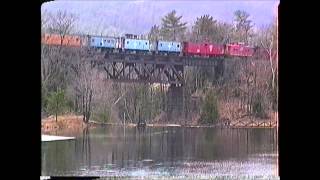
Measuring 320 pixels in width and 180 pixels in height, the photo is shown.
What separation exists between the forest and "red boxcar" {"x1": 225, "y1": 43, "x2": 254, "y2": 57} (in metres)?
0.18

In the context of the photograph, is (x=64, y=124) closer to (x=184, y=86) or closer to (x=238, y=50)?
(x=184, y=86)

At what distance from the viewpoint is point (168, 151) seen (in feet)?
50.0

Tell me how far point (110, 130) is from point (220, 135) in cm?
322

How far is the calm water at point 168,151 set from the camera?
13.8 meters

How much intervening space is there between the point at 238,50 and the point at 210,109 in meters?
1.86

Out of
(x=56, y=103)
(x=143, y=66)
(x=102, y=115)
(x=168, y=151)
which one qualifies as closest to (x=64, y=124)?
(x=56, y=103)

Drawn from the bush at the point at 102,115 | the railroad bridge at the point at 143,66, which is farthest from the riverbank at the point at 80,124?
the railroad bridge at the point at 143,66

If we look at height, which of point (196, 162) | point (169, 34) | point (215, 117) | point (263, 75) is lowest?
point (196, 162)
